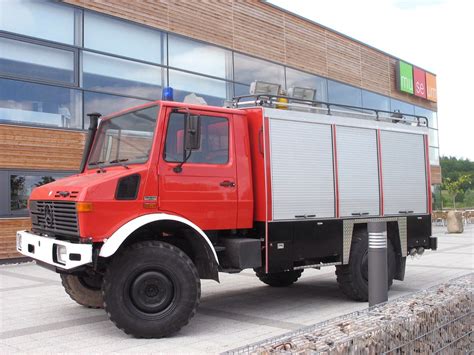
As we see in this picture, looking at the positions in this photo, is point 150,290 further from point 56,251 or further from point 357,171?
point 357,171

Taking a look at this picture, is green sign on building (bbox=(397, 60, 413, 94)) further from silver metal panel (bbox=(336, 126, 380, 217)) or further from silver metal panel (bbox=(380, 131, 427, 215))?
silver metal panel (bbox=(336, 126, 380, 217))

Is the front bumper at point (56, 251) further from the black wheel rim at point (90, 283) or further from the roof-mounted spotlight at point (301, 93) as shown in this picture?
the roof-mounted spotlight at point (301, 93)

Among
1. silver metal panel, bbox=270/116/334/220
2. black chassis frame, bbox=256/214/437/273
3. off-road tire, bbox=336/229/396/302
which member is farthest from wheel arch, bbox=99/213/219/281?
off-road tire, bbox=336/229/396/302

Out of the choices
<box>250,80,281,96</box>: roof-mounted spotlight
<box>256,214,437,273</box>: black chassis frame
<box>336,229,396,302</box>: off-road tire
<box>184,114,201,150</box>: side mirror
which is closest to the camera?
<box>184,114,201,150</box>: side mirror

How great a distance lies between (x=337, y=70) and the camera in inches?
916

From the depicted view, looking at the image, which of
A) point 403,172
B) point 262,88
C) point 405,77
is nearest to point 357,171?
point 403,172

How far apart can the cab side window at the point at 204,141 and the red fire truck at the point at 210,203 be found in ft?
0.04

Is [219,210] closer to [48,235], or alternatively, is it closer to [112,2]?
[48,235]

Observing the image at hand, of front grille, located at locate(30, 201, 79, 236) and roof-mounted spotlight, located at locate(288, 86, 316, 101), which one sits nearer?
front grille, located at locate(30, 201, 79, 236)

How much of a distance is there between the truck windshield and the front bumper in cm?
116

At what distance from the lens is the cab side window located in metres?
5.67

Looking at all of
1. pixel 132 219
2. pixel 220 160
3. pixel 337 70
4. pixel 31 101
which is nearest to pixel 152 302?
pixel 132 219

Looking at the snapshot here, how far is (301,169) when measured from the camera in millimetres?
6703

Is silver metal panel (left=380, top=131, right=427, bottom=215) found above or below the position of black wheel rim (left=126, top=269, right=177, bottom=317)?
above
